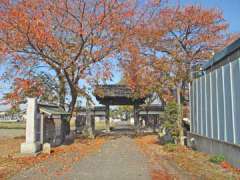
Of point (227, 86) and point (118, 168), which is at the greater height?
point (227, 86)

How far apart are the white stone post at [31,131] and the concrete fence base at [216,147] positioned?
25.3 feet

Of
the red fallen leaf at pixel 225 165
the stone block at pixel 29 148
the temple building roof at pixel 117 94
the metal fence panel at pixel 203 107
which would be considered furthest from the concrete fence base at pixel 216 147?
the temple building roof at pixel 117 94

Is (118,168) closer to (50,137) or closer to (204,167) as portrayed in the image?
(204,167)

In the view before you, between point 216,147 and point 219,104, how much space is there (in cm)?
178

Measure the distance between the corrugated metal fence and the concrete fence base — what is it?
0.21 meters

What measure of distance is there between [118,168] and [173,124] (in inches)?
362

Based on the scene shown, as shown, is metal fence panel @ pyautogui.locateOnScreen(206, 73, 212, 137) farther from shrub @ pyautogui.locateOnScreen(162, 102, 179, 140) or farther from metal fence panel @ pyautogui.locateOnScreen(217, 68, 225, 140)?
shrub @ pyautogui.locateOnScreen(162, 102, 179, 140)

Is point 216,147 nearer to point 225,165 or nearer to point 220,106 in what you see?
point 220,106

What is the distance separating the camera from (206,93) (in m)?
16.0

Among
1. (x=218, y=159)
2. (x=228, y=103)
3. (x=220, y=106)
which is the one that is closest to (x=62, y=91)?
(x=220, y=106)

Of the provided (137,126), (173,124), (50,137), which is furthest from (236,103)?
(137,126)

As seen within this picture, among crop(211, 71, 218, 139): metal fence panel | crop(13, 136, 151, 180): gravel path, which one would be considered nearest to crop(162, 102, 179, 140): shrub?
crop(211, 71, 218, 139): metal fence panel

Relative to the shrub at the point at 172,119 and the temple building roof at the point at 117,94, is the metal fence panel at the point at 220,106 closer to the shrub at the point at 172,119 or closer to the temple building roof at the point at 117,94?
the shrub at the point at 172,119

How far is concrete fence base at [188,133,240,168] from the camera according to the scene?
37.9 ft
